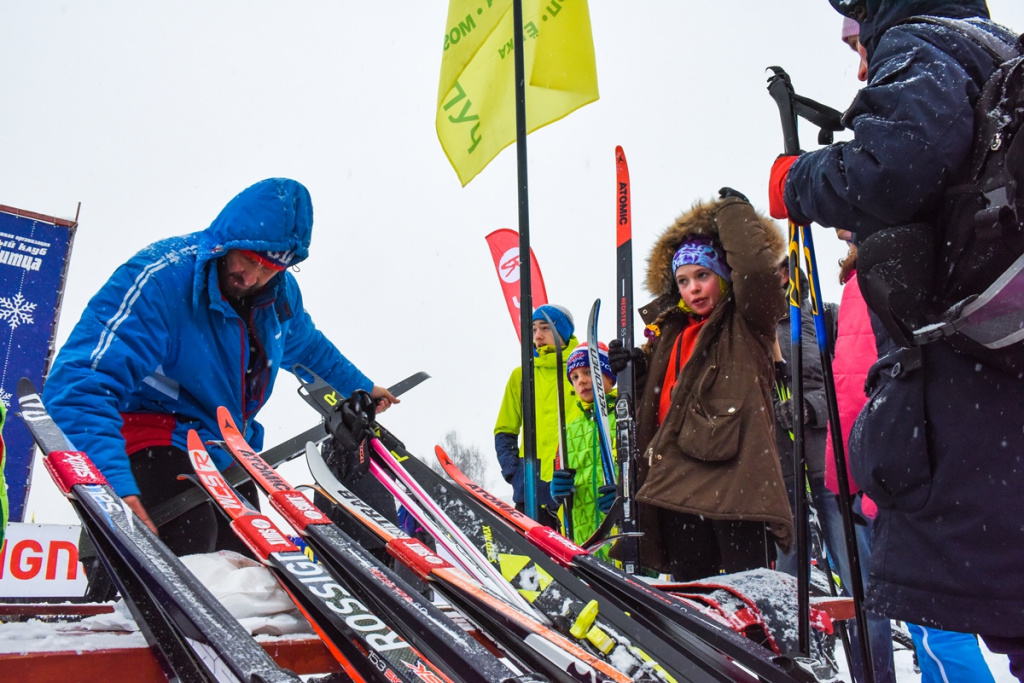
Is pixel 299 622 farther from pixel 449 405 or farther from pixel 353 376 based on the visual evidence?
pixel 449 405

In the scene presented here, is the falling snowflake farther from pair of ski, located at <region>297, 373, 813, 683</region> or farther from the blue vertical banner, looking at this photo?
pair of ski, located at <region>297, 373, 813, 683</region>

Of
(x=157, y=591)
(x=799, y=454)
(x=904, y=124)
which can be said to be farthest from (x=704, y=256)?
(x=157, y=591)

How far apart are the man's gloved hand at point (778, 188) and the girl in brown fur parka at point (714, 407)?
762mm

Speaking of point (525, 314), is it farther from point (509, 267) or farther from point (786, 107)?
point (509, 267)

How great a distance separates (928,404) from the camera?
133 centimetres

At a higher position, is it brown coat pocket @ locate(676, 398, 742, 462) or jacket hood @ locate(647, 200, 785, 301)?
jacket hood @ locate(647, 200, 785, 301)

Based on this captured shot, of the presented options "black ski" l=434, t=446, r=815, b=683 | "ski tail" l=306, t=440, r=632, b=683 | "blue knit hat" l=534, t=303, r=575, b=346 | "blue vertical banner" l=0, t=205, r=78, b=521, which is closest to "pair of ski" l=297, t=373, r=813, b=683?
"black ski" l=434, t=446, r=815, b=683

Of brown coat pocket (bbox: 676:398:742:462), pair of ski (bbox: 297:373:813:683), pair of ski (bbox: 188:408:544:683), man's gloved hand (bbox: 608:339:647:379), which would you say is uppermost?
man's gloved hand (bbox: 608:339:647:379)

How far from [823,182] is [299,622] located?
1584 millimetres

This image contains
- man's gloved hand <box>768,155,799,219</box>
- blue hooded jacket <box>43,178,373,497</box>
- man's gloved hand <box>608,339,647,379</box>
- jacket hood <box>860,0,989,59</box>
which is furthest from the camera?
man's gloved hand <box>608,339,647,379</box>

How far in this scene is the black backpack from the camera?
1198 millimetres

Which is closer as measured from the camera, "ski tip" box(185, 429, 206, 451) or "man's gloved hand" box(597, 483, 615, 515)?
"ski tip" box(185, 429, 206, 451)

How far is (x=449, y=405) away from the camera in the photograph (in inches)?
1350

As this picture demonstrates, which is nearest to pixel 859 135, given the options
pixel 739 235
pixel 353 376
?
pixel 739 235
